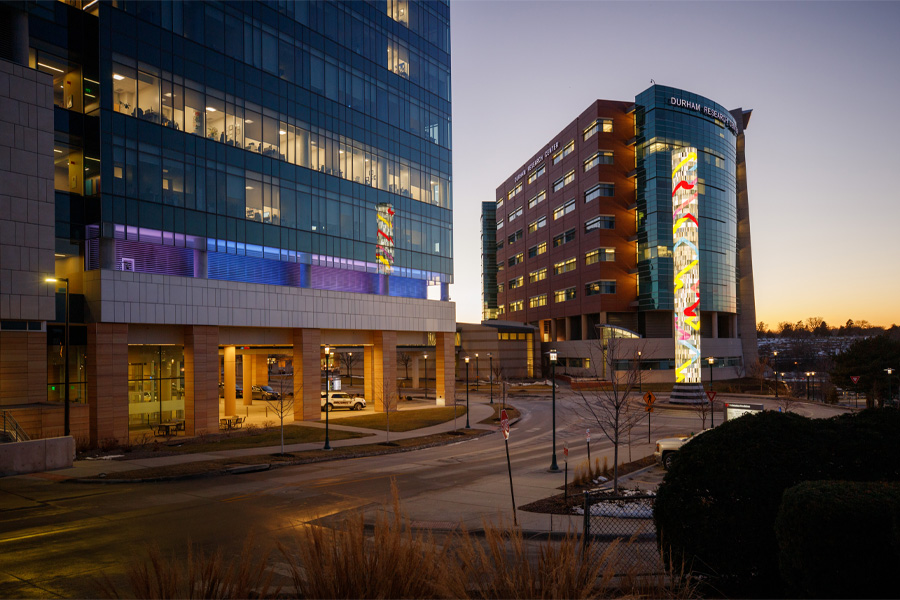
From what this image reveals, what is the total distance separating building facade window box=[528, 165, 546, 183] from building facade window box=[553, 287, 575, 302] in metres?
24.7

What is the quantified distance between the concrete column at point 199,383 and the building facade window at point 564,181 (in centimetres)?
7731

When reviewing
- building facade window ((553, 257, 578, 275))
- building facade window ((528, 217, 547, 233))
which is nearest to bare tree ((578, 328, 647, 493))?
building facade window ((553, 257, 578, 275))

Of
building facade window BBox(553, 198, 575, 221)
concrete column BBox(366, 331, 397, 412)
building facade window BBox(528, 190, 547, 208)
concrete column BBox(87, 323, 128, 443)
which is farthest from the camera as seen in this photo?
building facade window BBox(528, 190, 547, 208)

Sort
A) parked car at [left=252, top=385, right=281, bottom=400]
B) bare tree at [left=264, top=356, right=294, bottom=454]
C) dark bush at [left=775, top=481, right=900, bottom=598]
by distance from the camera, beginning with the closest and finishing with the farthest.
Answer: dark bush at [left=775, top=481, right=900, bottom=598], bare tree at [left=264, top=356, right=294, bottom=454], parked car at [left=252, top=385, right=281, bottom=400]

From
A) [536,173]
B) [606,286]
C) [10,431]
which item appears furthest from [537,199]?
[10,431]

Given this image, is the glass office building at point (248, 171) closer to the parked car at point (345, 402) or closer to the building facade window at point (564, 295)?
the parked car at point (345, 402)

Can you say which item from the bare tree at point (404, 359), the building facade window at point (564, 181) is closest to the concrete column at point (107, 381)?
the bare tree at point (404, 359)

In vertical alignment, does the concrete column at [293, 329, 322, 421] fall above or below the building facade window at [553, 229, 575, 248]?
below

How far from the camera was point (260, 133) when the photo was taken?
45250 mm

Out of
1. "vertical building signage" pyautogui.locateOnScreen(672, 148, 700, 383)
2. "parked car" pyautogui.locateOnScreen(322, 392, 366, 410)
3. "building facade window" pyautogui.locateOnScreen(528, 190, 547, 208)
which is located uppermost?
"building facade window" pyautogui.locateOnScreen(528, 190, 547, 208)

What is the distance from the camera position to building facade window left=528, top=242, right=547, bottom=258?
117m

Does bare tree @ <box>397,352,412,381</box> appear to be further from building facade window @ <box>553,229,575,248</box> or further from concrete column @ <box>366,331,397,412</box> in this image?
concrete column @ <box>366,331,397,412</box>

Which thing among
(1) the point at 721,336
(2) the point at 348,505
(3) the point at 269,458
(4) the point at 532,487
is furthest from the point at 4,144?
(1) the point at 721,336

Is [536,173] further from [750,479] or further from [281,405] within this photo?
[750,479]
